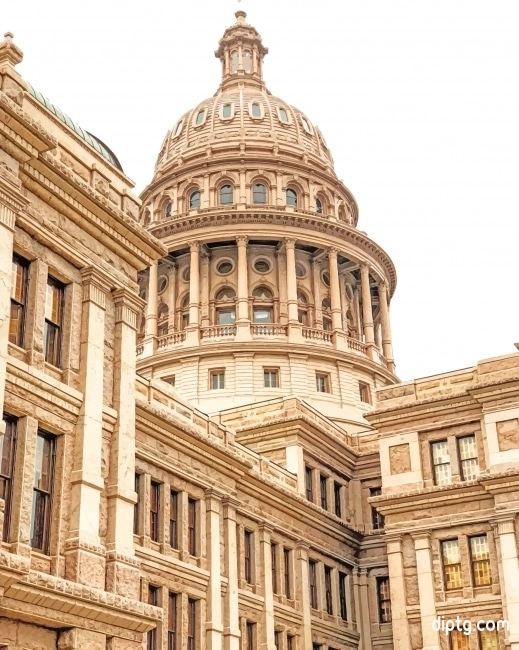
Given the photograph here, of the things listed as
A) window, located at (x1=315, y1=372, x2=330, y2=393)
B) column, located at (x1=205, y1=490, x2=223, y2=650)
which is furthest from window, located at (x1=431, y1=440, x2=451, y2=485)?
window, located at (x1=315, y1=372, x2=330, y2=393)

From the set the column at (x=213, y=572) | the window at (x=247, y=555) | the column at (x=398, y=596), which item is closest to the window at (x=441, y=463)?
the column at (x=398, y=596)

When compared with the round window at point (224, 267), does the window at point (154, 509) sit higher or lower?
lower

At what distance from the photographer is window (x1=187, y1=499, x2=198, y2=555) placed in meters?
39.7

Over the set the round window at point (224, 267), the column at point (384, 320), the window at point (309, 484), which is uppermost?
the round window at point (224, 267)

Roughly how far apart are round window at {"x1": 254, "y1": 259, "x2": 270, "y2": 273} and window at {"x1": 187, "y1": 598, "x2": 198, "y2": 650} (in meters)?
42.1

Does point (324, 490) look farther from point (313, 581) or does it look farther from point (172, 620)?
point (172, 620)

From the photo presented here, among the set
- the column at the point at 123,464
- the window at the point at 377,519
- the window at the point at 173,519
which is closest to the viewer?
the column at the point at 123,464

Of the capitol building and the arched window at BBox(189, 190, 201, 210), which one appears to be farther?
the arched window at BBox(189, 190, 201, 210)

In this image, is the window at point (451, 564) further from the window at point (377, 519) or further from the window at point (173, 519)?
the window at point (173, 519)

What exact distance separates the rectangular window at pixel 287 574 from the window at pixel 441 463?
7903mm

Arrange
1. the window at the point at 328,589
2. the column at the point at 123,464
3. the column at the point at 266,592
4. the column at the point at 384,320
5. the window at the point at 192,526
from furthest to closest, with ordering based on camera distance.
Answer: the column at the point at 384,320 → the window at the point at 328,589 → the column at the point at 266,592 → the window at the point at 192,526 → the column at the point at 123,464

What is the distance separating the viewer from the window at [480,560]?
44.9 m

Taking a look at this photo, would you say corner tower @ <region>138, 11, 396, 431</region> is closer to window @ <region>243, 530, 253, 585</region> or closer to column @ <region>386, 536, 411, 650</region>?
column @ <region>386, 536, 411, 650</region>

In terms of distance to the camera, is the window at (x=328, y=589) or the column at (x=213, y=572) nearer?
the column at (x=213, y=572)
